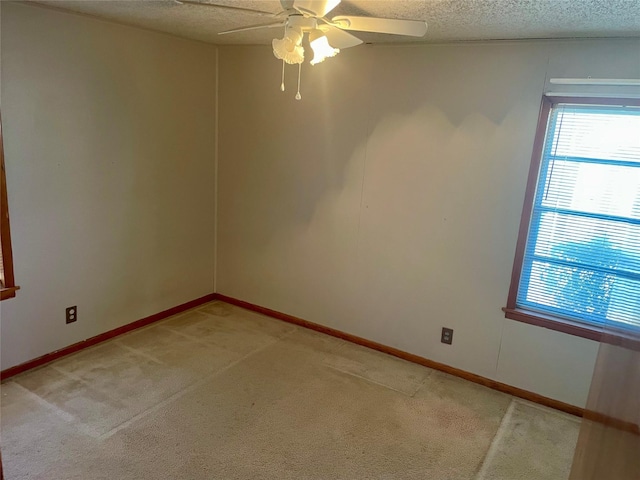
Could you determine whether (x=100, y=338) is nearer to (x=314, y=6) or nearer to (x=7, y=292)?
(x=7, y=292)

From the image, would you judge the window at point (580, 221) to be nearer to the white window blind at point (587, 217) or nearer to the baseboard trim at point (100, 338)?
the white window blind at point (587, 217)

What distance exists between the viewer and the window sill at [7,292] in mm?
2729

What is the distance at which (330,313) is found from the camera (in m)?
3.73

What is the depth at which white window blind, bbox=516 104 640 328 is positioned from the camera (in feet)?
8.40

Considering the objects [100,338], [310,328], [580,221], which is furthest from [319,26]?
[100,338]

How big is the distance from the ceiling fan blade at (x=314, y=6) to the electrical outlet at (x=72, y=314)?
8.36 ft

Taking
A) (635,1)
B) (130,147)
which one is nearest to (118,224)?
(130,147)

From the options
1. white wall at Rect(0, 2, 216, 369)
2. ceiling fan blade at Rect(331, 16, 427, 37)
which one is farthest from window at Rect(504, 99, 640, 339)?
white wall at Rect(0, 2, 216, 369)

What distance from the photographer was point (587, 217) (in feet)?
8.84

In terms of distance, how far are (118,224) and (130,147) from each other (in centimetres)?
57

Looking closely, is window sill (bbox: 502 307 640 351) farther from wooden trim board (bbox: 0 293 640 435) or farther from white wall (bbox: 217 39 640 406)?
wooden trim board (bbox: 0 293 640 435)

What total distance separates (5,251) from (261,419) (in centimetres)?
182

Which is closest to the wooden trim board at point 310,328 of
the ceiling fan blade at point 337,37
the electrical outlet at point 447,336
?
the electrical outlet at point 447,336

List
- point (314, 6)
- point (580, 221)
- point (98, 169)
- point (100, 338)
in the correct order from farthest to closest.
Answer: point (100, 338)
point (98, 169)
point (580, 221)
point (314, 6)
